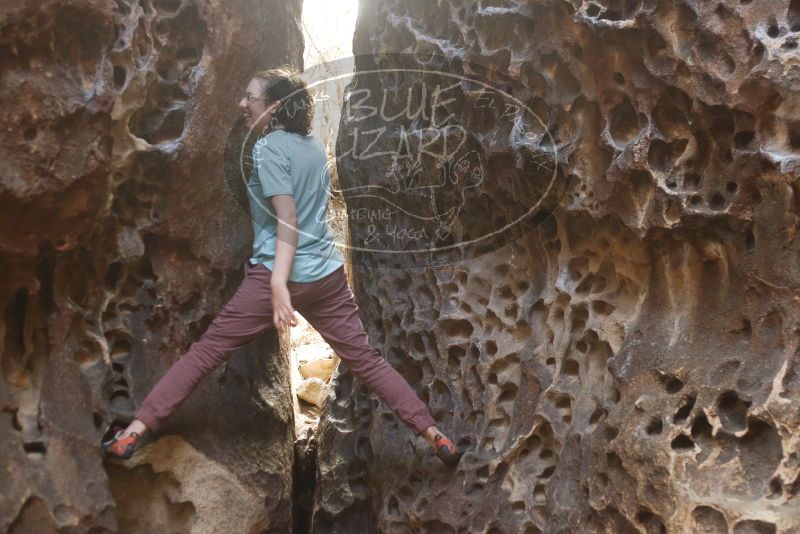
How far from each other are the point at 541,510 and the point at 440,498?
0.42m

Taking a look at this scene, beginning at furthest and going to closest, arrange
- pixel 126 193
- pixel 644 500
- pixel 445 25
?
pixel 445 25, pixel 126 193, pixel 644 500

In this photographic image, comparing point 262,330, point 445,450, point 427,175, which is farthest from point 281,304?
point 427,175

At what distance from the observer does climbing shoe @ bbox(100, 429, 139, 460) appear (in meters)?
3.02

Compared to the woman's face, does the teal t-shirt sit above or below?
below

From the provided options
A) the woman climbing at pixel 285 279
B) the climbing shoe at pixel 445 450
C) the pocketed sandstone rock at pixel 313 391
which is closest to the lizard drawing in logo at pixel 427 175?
the woman climbing at pixel 285 279

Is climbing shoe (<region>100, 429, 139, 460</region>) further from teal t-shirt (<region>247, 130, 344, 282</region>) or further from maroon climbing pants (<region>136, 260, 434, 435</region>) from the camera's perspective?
teal t-shirt (<region>247, 130, 344, 282</region>)

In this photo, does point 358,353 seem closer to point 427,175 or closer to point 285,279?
point 285,279

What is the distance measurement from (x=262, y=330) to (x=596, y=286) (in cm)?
117

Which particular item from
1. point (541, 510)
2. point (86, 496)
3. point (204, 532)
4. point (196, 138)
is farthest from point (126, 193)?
point (541, 510)

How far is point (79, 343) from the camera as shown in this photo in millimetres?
3123

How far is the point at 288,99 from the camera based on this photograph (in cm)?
311

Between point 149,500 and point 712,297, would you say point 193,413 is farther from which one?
point 712,297

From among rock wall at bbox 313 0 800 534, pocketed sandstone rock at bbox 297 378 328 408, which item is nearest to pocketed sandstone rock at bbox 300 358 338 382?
pocketed sandstone rock at bbox 297 378 328 408

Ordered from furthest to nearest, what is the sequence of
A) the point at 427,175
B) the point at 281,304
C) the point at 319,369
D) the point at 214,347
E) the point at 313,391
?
the point at 319,369, the point at 313,391, the point at 427,175, the point at 214,347, the point at 281,304
